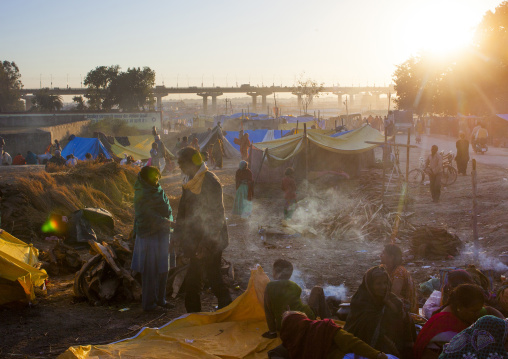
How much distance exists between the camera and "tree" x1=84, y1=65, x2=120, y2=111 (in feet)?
168

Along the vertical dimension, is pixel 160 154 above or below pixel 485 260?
above

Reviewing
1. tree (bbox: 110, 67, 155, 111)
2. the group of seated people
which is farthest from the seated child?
tree (bbox: 110, 67, 155, 111)

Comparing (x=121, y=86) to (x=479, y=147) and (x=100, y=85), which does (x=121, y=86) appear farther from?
(x=479, y=147)

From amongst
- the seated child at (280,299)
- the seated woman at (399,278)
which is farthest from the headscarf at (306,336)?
the seated woman at (399,278)

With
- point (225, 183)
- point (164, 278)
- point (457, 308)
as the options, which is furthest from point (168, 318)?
point (225, 183)

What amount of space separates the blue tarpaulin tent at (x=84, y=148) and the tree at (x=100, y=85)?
33.6m

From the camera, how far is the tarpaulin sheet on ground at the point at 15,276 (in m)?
4.89

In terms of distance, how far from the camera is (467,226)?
9172mm

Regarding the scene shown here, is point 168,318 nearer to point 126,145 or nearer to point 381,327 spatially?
point 381,327

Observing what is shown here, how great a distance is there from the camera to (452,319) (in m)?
3.28

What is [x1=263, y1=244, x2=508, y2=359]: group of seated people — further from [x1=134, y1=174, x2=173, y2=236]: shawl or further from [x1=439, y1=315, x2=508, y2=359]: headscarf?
[x1=134, y1=174, x2=173, y2=236]: shawl

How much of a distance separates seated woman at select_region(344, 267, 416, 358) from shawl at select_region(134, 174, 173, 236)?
2366mm

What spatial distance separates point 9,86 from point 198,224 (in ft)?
180

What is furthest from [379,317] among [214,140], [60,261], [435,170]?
[214,140]
